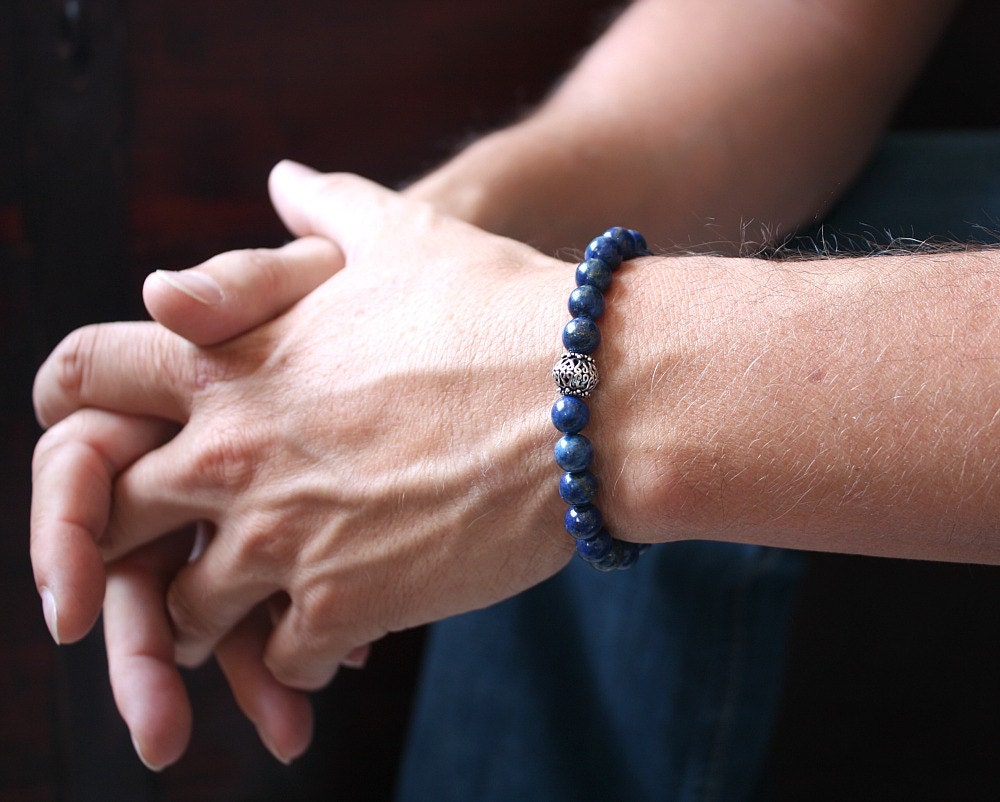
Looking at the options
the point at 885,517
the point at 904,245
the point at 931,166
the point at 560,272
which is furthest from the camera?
the point at 931,166

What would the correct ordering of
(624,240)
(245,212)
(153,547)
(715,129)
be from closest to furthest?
(624,240) < (153,547) < (715,129) < (245,212)

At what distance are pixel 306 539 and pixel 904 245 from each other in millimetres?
633

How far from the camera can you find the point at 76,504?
78 cm

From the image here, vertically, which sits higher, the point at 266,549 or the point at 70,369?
the point at 70,369

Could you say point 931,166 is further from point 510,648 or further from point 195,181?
point 195,181

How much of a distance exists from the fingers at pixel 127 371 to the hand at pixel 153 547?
26mm

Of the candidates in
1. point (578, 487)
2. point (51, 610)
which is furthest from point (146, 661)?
point (578, 487)

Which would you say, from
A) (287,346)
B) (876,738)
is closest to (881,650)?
(876,738)

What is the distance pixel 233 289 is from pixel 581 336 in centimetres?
32

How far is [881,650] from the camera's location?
3.47ft

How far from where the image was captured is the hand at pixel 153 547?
750 mm

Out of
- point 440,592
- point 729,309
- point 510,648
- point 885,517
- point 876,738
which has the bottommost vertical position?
point 876,738

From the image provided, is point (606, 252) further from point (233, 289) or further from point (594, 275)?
point (233, 289)

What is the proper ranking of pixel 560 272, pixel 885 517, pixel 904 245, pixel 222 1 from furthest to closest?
pixel 222 1 < pixel 904 245 < pixel 560 272 < pixel 885 517
